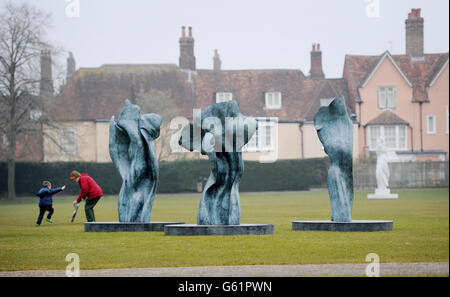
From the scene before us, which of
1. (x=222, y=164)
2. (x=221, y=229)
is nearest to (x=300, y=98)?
(x=222, y=164)

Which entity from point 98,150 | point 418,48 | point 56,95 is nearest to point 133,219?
point 56,95

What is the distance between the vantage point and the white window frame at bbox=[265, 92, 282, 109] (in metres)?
61.8

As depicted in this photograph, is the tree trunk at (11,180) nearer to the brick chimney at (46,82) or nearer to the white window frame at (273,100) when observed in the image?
the brick chimney at (46,82)

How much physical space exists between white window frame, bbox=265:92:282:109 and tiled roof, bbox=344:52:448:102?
562 centimetres

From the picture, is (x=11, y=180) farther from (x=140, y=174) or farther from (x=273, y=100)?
(x=140, y=174)

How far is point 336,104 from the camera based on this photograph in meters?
19.7

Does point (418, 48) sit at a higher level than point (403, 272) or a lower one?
higher

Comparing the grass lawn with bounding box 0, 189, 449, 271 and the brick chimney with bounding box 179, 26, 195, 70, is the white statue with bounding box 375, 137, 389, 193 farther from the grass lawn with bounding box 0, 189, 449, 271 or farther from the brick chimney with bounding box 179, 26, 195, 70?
the brick chimney with bounding box 179, 26, 195, 70

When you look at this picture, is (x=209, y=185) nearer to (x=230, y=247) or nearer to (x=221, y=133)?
(x=221, y=133)

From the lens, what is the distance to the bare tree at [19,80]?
4578cm

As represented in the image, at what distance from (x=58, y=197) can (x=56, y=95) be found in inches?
249

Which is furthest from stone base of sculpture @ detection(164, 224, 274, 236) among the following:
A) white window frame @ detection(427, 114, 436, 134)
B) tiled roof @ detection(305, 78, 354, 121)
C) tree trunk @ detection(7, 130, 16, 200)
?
white window frame @ detection(427, 114, 436, 134)

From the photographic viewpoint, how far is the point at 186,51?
63.0m

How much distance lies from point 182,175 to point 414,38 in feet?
76.1
